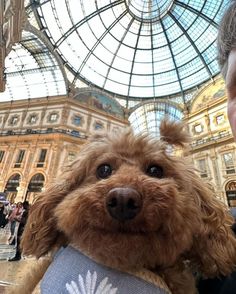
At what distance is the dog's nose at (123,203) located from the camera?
0.87 m

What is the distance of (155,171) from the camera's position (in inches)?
48.0

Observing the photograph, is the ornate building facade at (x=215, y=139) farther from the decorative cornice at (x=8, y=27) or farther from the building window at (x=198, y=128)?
the decorative cornice at (x=8, y=27)

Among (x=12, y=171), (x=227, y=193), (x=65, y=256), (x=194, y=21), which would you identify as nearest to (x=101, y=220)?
(x=65, y=256)

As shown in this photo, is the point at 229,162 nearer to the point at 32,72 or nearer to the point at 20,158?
the point at 20,158

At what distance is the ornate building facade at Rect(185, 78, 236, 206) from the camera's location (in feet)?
64.2

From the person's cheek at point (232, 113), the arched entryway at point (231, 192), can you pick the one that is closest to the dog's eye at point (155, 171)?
the person's cheek at point (232, 113)

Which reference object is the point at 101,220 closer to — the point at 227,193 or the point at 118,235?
the point at 118,235

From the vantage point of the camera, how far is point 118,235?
872 millimetres

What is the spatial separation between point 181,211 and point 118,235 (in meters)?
0.30

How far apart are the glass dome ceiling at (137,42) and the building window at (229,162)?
10305 mm

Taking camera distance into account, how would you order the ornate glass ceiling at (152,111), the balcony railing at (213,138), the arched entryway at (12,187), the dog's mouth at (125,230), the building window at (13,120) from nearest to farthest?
the dog's mouth at (125,230)
the balcony railing at (213,138)
the arched entryway at (12,187)
the building window at (13,120)
the ornate glass ceiling at (152,111)

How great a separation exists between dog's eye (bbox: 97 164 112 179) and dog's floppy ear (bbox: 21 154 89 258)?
0.12 meters

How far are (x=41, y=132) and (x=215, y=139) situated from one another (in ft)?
61.8

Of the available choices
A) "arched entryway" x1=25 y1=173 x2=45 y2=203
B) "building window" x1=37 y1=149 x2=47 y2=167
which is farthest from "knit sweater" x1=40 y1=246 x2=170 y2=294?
"building window" x1=37 y1=149 x2=47 y2=167
